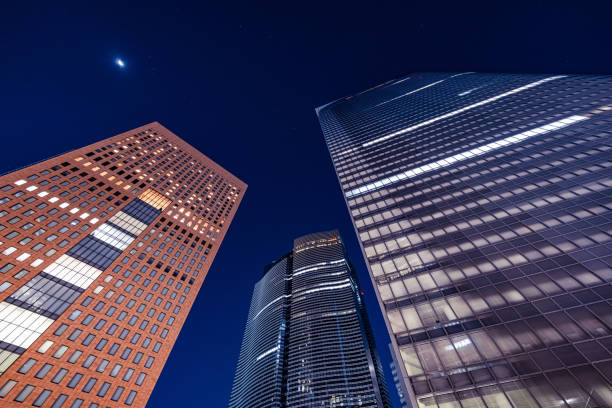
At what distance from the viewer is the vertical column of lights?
35.9 m

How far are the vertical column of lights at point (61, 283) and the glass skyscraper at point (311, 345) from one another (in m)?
96.2

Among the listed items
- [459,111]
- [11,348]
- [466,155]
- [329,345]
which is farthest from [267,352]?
[459,111]

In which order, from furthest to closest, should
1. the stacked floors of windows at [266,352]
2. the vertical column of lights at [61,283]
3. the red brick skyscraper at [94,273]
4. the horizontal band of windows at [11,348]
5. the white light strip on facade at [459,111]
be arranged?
the stacked floors of windows at [266,352]
the white light strip on facade at [459,111]
the red brick skyscraper at [94,273]
the vertical column of lights at [61,283]
the horizontal band of windows at [11,348]

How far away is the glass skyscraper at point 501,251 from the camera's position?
18.4 m

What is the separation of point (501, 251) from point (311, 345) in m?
116

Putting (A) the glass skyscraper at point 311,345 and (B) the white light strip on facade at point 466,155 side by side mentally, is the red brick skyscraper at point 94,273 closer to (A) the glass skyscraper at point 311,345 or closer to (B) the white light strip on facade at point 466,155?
(B) the white light strip on facade at point 466,155

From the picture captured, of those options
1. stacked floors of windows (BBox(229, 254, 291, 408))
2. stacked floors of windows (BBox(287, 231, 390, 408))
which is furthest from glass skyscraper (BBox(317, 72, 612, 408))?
stacked floors of windows (BBox(229, 254, 291, 408))

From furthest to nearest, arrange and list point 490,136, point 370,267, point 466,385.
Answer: point 490,136, point 370,267, point 466,385

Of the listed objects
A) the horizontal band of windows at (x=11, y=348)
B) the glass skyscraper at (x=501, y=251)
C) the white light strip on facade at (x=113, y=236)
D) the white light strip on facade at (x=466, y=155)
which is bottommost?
the glass skyscraper at (x=501, y=251)

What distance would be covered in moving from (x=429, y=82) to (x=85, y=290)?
14184 cm

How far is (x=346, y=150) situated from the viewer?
74.3m

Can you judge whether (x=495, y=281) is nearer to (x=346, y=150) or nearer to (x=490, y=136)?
(x=490, y=136)

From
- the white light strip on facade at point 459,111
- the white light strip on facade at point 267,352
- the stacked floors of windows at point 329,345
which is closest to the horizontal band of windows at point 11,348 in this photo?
the white light strip on facade at point 459,111

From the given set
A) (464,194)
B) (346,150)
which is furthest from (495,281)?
(346,150)
